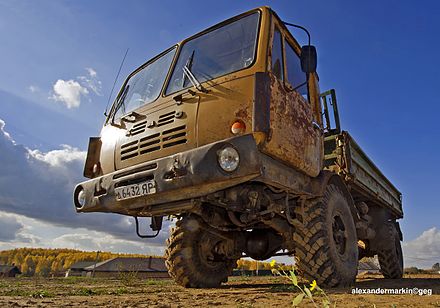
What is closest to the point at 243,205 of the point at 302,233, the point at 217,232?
the point at 302,233

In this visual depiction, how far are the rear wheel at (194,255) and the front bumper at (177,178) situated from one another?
117cm

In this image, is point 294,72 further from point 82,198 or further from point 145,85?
point 82,198

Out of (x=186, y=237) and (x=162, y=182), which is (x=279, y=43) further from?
(x=186, y=237)

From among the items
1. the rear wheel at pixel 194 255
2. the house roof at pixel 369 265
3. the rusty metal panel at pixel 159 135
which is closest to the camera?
the rusty metal panel at pixel 159 135

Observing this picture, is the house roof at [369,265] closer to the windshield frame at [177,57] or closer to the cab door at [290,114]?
the cab door at [290,114]

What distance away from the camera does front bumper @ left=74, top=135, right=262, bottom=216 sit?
127 inches

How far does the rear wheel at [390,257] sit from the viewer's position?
792 centimetres

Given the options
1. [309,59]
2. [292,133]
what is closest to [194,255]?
[292,133]

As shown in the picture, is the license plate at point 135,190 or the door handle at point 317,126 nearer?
the license plate at point 135,190

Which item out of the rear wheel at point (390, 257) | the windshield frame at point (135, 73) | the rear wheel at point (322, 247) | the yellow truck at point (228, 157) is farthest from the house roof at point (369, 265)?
the windshield frame at point (135, 73)

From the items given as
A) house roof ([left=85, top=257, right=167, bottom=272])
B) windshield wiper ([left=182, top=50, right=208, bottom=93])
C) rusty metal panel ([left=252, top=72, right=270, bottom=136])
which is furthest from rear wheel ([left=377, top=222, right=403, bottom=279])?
house roof ([left=85, top=257, right=167, bottom=272])

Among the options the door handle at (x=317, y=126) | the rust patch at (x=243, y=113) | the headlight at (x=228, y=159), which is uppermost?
the door handle at (x=317, y=126)

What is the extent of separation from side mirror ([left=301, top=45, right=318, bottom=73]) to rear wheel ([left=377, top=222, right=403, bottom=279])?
5366mm

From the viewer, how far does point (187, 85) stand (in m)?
4.36
